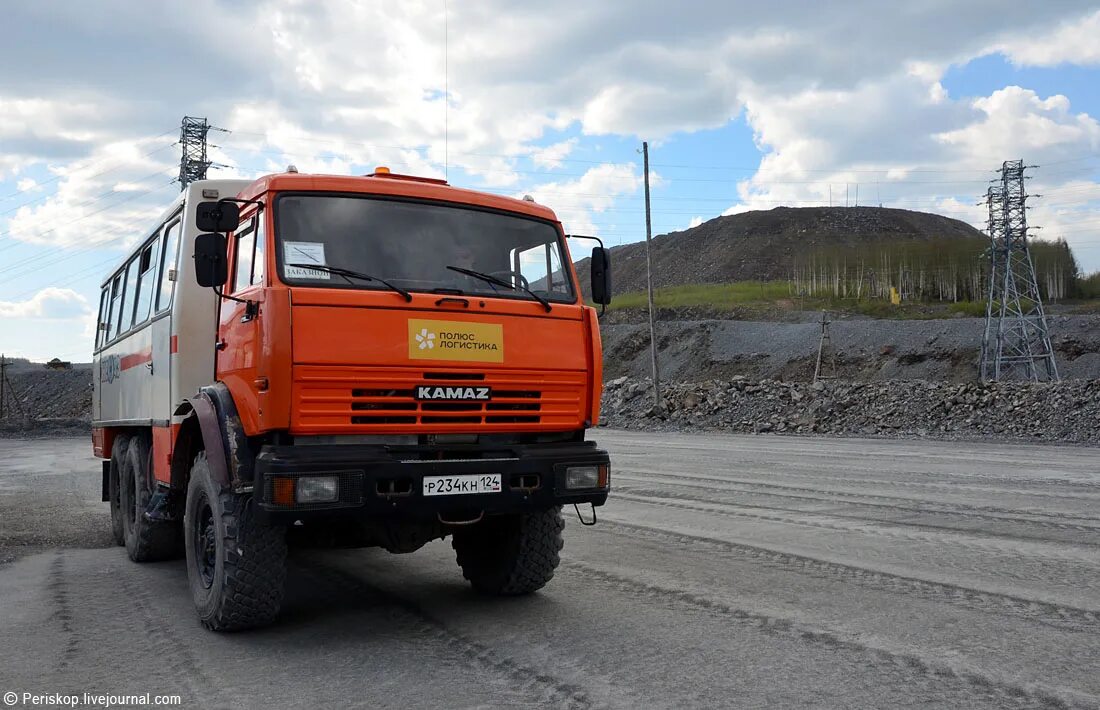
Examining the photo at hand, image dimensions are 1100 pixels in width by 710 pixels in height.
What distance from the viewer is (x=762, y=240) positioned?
491 feet

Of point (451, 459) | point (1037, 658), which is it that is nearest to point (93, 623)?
point (451, 459)

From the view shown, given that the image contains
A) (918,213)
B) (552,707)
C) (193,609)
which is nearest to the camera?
(552,707)

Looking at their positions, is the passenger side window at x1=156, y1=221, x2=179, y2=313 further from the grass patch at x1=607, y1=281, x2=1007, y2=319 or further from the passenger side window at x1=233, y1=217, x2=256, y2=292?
the grass patch at x1=607, y1=281, x2=1007, y2=319

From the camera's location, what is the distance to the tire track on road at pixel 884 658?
4.11 metres

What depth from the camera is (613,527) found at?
9594mm

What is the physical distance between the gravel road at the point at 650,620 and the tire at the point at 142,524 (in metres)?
0.20

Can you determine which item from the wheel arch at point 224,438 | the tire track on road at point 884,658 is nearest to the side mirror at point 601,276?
the tire track on road at point 884,658

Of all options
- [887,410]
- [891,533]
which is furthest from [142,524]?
[887,410]

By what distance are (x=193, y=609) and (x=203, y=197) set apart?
308 cm

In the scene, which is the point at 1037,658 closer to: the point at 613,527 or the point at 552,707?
the point at 552,707

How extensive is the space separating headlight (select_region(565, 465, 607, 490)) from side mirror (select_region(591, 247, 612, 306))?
1.51m

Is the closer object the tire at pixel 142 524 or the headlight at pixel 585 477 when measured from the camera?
the headlight at pixel 585 477

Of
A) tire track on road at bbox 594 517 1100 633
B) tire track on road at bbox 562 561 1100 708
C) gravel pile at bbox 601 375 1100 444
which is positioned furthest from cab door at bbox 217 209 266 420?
gravel pile at bbox 601 375 1100 444

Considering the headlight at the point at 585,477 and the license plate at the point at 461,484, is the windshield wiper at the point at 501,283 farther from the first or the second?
the license plate at the point at 461,484
